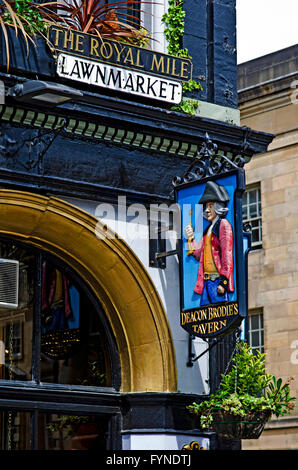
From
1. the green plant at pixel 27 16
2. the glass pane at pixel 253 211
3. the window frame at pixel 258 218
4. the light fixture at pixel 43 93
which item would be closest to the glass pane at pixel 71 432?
the light fixture at pixel 43 93

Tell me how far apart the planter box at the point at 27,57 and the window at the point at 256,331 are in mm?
16502

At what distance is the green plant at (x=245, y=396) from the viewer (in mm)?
13633

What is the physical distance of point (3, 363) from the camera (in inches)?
536

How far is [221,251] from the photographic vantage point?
1353 centimetres

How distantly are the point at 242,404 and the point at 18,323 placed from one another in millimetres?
2951

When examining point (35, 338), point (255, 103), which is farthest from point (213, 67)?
point (255, 103)

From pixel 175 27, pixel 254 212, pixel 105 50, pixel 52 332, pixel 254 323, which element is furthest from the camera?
pixel 254 212

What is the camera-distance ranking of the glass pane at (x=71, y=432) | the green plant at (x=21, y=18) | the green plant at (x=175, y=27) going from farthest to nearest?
the green plant at (x=175, y=27), the glass pane at (x=71, y=432), the green plant at (x=21, y=18)

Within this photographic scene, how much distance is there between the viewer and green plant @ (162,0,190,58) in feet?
51.1

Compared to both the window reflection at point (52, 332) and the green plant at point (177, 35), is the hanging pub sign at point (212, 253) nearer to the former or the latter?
the window reflection at point (52, 332)

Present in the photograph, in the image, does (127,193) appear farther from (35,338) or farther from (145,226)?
(35,338)

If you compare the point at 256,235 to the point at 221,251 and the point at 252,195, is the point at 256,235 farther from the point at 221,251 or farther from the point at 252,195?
the point at 221,251

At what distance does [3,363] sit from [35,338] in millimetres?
498

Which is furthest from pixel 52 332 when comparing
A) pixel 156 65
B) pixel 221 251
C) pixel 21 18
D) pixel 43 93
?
pixel 21 18
